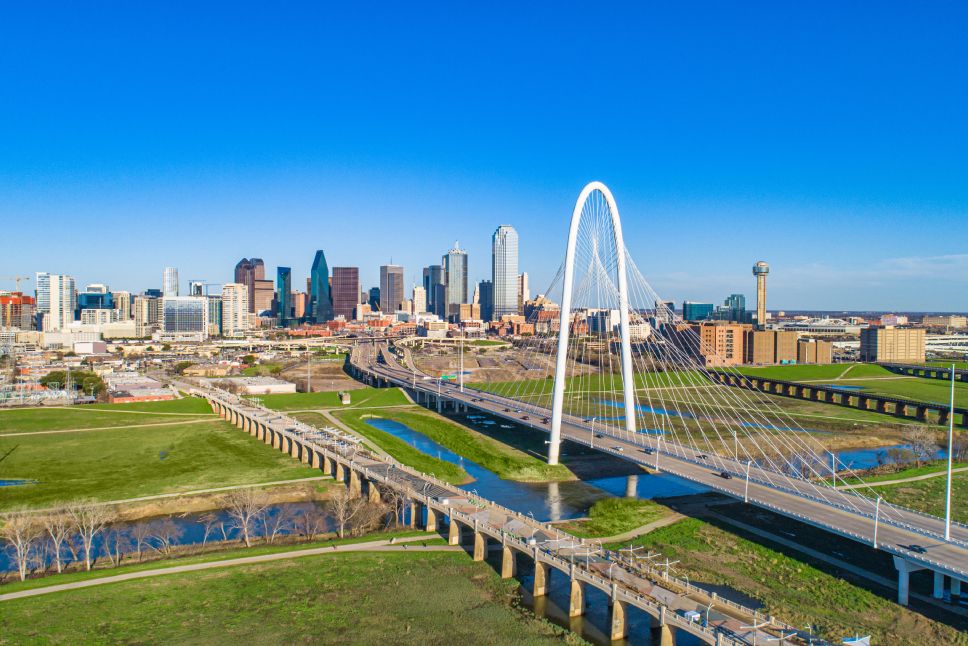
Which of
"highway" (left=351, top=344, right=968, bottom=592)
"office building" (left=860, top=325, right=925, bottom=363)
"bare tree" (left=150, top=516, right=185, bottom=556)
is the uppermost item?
"office building" (left=860, top=325, right=925, bottom=363)

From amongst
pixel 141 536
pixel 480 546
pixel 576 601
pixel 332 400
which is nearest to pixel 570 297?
pixel 480 546

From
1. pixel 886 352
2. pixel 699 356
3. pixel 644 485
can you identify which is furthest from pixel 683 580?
pixel 886 352

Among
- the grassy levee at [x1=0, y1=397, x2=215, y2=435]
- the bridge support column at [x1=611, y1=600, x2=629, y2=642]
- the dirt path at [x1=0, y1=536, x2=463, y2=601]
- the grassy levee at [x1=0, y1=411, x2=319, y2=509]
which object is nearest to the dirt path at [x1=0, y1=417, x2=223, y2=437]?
the grassy levee at [x1=0, y1=397, x2=215, y2=435]

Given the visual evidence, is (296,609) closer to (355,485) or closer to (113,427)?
(355,485)

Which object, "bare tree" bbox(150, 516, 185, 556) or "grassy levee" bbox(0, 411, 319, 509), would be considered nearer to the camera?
"bare tree" bbox(150, 516, 185, 556)

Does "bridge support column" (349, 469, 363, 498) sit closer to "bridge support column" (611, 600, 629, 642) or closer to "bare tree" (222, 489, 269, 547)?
"bare tree" (222, 489, 269, 547)

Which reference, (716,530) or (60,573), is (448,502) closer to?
(716,530)

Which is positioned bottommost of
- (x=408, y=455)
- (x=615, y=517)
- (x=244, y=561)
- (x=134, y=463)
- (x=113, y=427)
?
(x=134, y=463)

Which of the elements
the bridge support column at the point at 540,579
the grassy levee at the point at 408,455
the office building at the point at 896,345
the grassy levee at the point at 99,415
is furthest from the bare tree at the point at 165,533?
the office building at the point at 896,345
